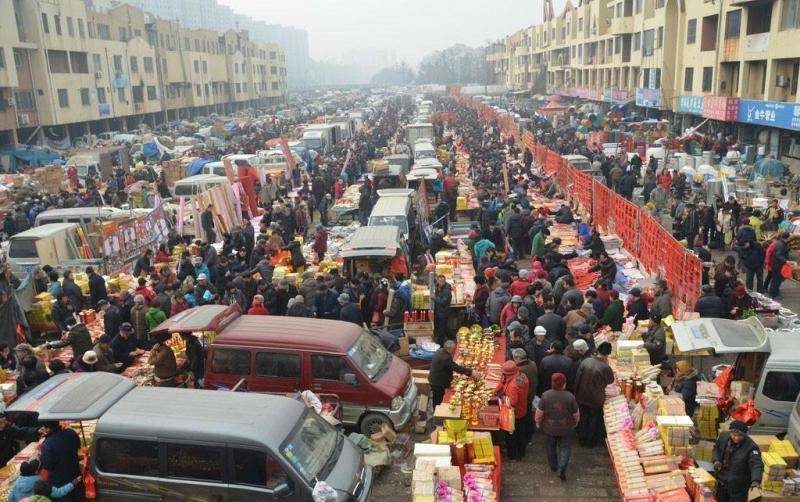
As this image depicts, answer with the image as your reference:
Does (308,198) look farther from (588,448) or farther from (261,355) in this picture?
(588,448)

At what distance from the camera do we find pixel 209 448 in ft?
21.7

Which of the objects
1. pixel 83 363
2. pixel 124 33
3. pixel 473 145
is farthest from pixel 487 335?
pixel 124 33

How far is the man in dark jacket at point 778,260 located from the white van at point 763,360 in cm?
544

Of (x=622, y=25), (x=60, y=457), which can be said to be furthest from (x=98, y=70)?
(x=60, y=457)

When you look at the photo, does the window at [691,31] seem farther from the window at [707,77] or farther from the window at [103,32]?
the window at [103,32]

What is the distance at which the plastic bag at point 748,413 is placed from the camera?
8039mm

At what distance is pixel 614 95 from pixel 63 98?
4372cm

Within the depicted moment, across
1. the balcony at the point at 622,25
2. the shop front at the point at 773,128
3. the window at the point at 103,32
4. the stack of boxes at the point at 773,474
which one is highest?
the window at the point at 103,32

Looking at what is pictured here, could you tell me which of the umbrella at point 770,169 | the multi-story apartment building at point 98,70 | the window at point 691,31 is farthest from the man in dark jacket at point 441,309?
the multi-story apartment building at point 98,70

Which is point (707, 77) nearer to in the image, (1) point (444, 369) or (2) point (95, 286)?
(1) point (444, 369)

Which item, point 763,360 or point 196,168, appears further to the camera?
point 196,168

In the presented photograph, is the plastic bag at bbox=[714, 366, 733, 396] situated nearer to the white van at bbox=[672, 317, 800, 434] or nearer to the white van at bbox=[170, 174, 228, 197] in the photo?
the white van at bbox=[672, 317, 800, 434]

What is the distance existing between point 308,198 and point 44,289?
36.4ft

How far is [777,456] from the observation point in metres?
7.08
